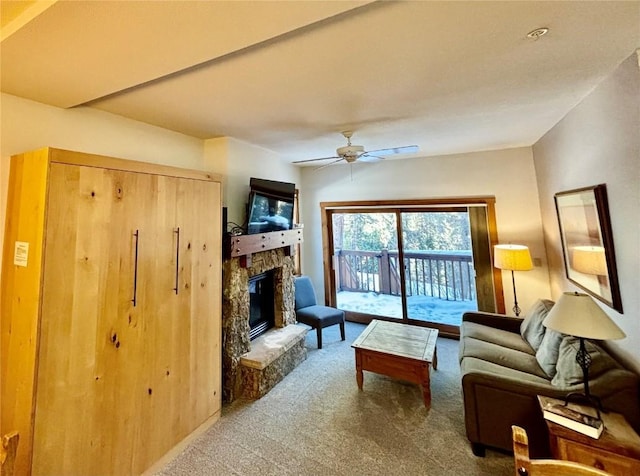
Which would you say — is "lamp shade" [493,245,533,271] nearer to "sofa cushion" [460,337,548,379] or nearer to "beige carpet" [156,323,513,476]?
"sofa cushion" [460,337,548,379]

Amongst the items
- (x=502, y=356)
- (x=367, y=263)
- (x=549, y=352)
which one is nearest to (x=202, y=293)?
(x=502, y=356)

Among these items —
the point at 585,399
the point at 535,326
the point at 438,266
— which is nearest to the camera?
the point at 585,399

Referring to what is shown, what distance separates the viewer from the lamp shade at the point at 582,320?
154cm

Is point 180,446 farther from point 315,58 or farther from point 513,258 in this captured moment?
point 513,258

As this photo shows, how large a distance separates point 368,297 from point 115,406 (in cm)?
381

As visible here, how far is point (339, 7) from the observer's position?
1.05 m

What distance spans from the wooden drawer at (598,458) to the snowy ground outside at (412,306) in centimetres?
266

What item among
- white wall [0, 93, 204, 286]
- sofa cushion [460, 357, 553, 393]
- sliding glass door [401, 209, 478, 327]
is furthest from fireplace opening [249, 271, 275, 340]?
sofa cushion [460, 357, 553, 393]

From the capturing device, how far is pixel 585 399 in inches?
67.3

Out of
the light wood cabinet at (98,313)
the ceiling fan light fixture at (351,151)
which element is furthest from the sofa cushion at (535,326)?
the light wood cabinet at (98,313)

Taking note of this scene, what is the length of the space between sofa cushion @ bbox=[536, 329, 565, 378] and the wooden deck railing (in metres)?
1.79

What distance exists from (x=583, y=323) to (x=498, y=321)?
5.97 feet

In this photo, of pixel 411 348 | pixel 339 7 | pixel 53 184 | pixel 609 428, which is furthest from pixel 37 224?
pixel 609 428

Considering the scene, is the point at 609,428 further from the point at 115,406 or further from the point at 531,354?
the point at 115,406
